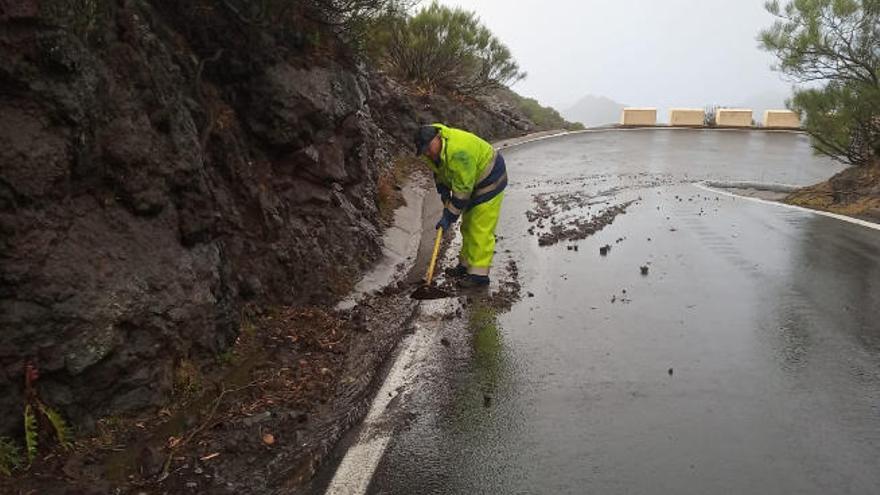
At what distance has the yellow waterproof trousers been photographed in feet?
24.0

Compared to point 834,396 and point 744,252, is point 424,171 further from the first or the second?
point 834,396

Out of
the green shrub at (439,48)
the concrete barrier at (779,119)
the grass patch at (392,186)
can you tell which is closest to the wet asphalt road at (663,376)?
the grass patch at (392,186)

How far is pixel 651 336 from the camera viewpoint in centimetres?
569

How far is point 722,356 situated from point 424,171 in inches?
354

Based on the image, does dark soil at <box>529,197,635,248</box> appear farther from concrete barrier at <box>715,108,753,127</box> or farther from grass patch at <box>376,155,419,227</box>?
concrete barrier at <box>715,108,753,127</box>

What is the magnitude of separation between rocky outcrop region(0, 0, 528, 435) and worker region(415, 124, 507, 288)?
119 centimetres

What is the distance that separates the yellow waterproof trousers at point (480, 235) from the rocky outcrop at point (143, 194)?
129cm

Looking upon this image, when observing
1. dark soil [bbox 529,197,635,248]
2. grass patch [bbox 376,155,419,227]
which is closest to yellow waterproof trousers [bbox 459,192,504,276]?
dark soil [bbox 529,197,635,248]

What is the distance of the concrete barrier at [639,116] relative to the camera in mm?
32000

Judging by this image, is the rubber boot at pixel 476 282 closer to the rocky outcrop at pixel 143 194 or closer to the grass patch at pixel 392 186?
the rocky outcrop at pixel 143 194

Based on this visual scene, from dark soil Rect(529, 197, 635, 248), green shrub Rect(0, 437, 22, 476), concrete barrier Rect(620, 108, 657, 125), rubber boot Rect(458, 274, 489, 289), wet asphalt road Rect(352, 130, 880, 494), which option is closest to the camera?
green shrub Rect(0, 437, 22, 476)

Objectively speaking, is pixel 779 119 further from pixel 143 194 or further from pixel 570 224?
pixel 143 194

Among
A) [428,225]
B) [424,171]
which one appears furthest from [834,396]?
[424,171]

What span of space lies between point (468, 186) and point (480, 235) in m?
0.57
